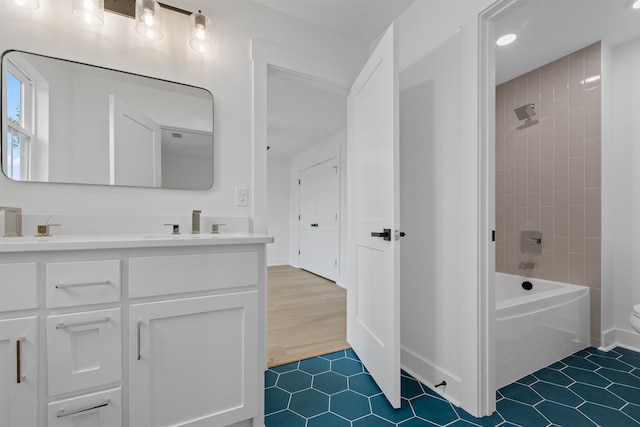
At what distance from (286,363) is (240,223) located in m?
1.00

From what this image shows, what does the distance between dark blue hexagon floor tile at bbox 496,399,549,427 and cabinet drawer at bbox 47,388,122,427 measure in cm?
169

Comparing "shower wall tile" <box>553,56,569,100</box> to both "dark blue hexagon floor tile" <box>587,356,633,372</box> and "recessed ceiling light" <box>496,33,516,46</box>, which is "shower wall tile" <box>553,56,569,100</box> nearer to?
"recessed ceiling light" <box>496,33,516,46</box>

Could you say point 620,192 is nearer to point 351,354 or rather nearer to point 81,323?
point 351,354

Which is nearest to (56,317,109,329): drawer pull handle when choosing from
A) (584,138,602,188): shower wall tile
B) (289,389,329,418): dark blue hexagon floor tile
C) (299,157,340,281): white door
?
(289,389,329,418): dark blue hexagon floor tile

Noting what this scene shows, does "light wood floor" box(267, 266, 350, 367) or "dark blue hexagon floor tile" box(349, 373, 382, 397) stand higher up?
"dark blue hexagon floor tile" box(349, 373, 382, 397)

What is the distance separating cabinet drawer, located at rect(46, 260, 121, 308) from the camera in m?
0.90

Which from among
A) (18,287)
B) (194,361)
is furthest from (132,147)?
(194,361)

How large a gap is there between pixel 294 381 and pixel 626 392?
1.86 metres

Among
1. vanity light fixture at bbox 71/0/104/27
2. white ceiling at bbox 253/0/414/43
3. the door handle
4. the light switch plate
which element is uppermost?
white ceiling at bbox 253/0/414/43

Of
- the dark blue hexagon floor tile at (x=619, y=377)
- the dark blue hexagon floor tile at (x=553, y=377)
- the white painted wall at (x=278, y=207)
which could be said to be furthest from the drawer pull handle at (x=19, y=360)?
the white painted wall at (x=278, y=207)

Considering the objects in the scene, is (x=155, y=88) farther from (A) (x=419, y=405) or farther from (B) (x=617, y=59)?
(B) (x=617, y=59)

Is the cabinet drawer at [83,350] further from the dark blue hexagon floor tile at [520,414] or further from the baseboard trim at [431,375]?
the dark blue hexagon floor tile at [520,414]

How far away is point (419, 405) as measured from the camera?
1.43 metres

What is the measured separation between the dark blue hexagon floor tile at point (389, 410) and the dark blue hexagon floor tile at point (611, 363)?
1.48 m
